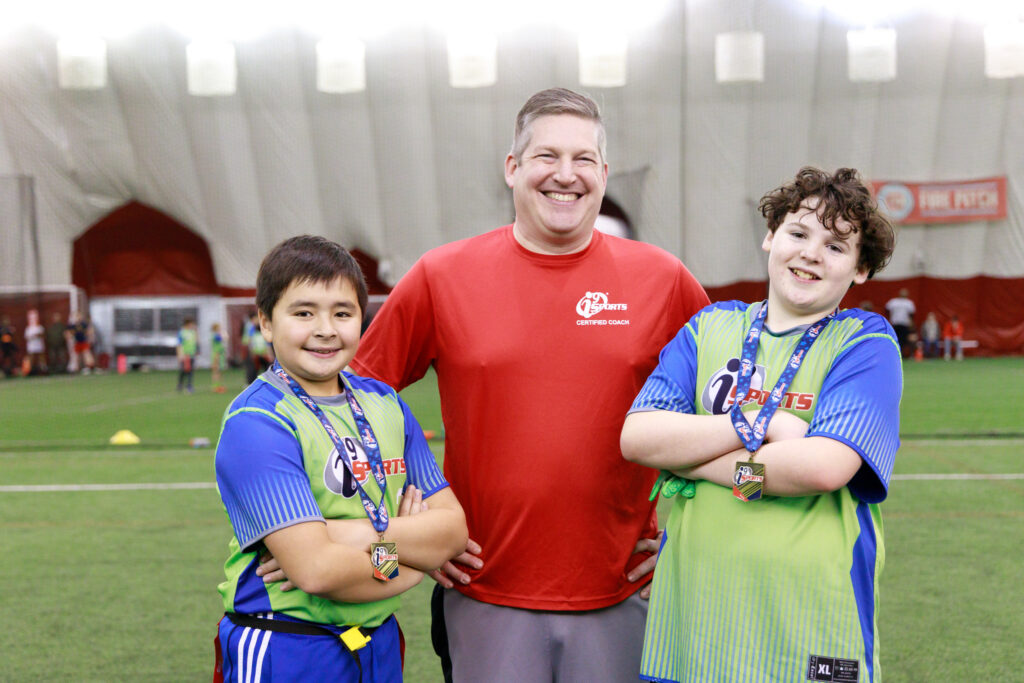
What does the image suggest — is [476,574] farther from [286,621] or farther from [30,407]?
[30,407]

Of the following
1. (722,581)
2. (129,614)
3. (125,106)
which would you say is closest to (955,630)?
(722,581)

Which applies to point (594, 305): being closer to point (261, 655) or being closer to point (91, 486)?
point (261, 655)

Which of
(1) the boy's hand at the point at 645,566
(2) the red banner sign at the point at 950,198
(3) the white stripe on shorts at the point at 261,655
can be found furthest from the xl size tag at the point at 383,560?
(2) the red banner sign at the point at 950,198

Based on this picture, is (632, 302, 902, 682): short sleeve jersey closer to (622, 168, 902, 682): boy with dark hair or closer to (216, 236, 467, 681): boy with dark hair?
(622, 168, 902, 682): boy with dark hair

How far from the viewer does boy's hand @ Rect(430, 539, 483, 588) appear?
8.24 ft

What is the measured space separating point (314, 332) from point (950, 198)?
2694cm

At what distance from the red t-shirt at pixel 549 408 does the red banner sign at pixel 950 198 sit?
83.3ft

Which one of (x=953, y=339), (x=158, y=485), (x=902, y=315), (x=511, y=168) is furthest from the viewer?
(x=953, y=339)

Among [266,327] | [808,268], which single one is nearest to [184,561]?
[266,327]

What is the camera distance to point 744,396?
7.25ft

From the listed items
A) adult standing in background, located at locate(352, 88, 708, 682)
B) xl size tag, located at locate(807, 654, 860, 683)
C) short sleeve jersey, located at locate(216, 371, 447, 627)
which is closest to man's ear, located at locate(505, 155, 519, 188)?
adult standing in background, located at locate(352, 88, 708, 682)

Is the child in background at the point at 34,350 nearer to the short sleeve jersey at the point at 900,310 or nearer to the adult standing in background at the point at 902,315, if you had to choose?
the adult standing in background at the point at 902,315

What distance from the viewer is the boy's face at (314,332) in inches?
88.7

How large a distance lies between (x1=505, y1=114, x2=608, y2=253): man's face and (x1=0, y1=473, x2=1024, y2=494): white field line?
20.2ft
